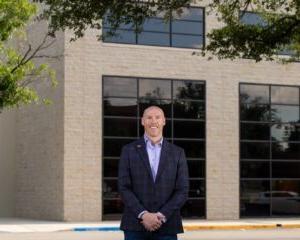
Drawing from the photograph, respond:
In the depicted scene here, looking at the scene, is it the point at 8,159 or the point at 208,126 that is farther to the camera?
the point at 8,159

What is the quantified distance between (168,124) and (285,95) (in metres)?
5.52

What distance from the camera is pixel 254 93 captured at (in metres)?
30.5

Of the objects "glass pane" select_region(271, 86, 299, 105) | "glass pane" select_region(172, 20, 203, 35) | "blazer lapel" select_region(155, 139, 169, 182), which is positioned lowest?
"blazer lapel" select_region(155, 139, 169, 182)

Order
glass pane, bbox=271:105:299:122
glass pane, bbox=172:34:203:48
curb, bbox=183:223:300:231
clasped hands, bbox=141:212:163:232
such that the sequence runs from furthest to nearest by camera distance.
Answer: glass pane, bbox=271:105:299:122 < glass pane, bbox=172:34:203:48 < curb, bbox=183:223:300:231 < clasped hands, bbox=141:212:163:232

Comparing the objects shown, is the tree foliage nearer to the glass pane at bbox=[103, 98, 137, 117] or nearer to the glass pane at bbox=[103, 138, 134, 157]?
the glass pane at bbox=[103, 98, 137, 117]

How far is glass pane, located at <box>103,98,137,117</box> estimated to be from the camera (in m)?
28.3

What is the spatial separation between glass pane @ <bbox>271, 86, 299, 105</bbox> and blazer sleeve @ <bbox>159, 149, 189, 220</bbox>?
2567 cm

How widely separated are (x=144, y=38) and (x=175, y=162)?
23778mm

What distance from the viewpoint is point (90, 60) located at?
2809 centimetres

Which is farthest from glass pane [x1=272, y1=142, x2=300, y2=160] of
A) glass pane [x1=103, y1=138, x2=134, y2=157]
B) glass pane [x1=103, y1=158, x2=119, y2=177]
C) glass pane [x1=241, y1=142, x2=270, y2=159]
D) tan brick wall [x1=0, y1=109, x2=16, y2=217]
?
tan brick wall [x1=0, y1=109, x2=16, y2=217]

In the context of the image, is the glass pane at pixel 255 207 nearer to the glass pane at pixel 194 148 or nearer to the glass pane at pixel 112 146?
the glass pane at pixel 194 148

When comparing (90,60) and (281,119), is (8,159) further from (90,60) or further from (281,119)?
(281,119)

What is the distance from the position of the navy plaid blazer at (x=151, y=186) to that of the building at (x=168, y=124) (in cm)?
2221

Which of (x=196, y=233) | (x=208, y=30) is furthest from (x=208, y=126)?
(x=196, y=233)
